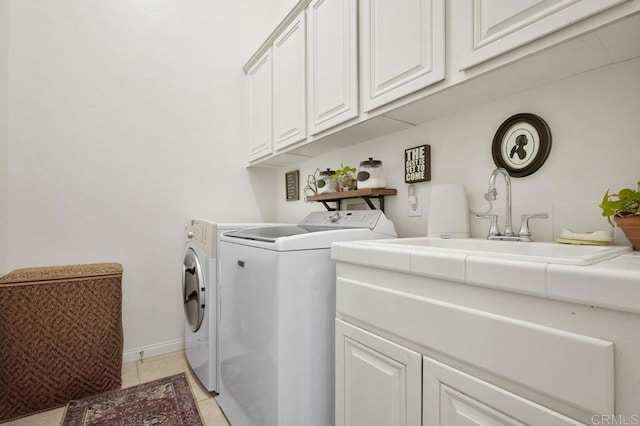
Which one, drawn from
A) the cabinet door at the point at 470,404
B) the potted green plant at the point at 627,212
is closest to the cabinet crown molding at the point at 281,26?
the potted green plant at the point at 627,212

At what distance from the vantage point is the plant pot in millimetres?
874

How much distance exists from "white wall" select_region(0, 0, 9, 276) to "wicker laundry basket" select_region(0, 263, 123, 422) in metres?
0.22

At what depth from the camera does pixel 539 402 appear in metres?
0.61

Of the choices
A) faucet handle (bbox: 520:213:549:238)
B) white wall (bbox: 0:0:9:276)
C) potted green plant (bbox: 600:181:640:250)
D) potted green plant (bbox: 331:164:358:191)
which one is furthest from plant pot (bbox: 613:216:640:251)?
white wall (bbox: 0:0:9:276)

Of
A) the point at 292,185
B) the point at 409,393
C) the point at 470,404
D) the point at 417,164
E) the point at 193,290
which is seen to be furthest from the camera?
the point at 292,185

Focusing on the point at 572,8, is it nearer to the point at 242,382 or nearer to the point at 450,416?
the point at 450,416

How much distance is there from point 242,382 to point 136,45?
253 cm

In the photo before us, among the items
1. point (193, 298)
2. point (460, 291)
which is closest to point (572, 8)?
point (460, 291)

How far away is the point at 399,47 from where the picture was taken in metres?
1.26

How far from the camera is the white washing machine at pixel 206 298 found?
182 cm

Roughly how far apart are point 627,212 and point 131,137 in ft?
9.26

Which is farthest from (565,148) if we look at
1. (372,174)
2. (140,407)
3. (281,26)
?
(140,407)

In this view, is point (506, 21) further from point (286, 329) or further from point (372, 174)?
point (286, 329)

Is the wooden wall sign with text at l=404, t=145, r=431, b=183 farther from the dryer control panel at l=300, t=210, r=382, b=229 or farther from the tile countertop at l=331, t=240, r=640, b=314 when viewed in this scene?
the tile countertop at l=331, t=240, r=640, b=314
